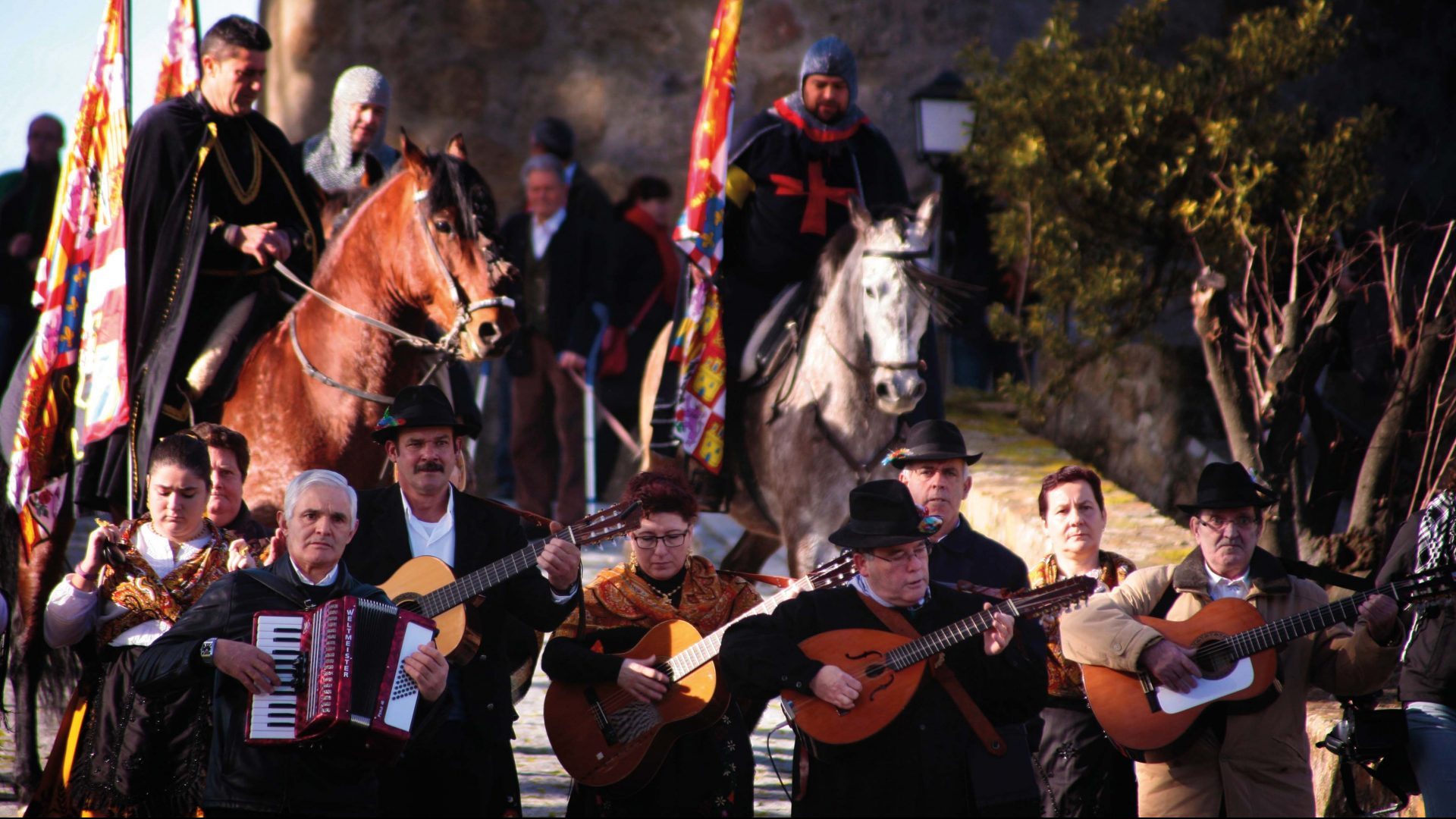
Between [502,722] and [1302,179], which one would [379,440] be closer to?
[502,722]

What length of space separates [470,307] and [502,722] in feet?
6.41

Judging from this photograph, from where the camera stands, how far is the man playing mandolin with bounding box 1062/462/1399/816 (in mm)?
5301

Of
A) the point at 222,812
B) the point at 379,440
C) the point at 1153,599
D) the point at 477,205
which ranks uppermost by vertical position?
the point at 477,205

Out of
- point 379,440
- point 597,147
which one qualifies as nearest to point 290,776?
point 379,440

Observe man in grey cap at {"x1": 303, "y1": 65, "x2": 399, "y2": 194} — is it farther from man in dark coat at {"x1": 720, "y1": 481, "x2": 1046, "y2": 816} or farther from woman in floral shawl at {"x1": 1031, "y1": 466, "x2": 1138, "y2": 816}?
man in dark coat at {"x1": 720, "y1": 481, "x2": 1046, "y2": 816}

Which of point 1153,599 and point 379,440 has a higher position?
point 379,440

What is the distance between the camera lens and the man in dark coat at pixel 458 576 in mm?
5496

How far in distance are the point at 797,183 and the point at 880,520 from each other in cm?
365

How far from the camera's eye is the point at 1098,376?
11.0m

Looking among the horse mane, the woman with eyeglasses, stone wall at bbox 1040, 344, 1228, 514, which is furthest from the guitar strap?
stone wall at bbox 1040, 344, 1228, 514

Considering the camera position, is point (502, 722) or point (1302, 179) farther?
point (1302, 179)

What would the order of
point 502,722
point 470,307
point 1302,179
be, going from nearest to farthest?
point 502,722, point 470,307, point 1302,179

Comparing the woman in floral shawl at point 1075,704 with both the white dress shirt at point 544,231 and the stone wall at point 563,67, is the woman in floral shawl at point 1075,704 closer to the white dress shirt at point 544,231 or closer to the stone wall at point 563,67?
the white dress shirt at point 544,231

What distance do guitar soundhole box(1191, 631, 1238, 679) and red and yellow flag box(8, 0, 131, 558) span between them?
183 inches
